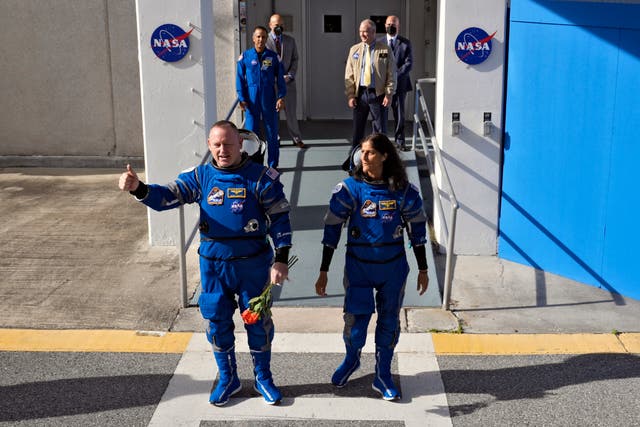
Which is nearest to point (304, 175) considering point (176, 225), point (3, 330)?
point (176, 225)

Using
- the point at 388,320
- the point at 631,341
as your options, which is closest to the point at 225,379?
the point at 388,320

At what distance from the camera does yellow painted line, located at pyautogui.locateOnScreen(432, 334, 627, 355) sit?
21.4ft

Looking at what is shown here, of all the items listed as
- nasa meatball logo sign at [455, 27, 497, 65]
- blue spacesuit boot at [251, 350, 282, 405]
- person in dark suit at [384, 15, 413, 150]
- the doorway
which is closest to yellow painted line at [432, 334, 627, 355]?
blue spacesuit boot at [251, 350, 282, 405]

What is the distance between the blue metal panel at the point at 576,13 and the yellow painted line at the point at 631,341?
9.27 ft

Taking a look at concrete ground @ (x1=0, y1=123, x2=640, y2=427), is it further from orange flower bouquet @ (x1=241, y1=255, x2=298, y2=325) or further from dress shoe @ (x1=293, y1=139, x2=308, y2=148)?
dress shoe @ (x1=293, y1=139, x2=308, y2=148)

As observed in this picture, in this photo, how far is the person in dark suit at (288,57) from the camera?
413 inches

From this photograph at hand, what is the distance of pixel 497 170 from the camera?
864 centimetres

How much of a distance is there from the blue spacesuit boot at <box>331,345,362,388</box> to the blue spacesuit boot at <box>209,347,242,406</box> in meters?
0.75

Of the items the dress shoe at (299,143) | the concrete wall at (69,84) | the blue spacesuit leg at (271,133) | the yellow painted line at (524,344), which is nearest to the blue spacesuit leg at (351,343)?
the yellow painted line at (524,344)

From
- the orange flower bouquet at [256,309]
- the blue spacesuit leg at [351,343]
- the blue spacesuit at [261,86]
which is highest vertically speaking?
the blue spacesuit at [261,86]

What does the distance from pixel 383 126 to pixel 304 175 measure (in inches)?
45.2

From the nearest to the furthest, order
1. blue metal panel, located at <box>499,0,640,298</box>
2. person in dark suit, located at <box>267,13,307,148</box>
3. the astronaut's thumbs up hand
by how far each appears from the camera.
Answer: the astronaut's thumbs up hand
blue metal panel, located at <box>499,0,640,298</box>
person in dark suit, located at <box>267,13,307,148</box>

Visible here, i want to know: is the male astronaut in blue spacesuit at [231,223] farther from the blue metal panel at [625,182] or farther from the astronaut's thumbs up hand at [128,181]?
the blue metal panel at [625,182]

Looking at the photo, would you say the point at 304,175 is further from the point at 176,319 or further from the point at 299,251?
the point at 176,319
